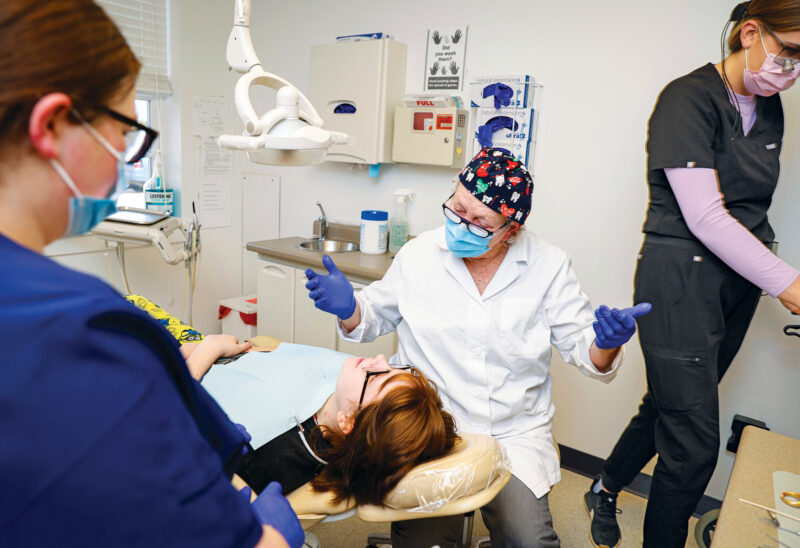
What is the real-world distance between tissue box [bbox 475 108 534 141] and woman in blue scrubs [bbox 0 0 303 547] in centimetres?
210

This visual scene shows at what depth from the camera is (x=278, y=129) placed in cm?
121

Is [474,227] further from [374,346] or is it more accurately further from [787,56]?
[374,346]

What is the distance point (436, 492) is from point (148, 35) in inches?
113

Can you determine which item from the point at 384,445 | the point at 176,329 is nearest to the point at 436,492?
the point at 384,445

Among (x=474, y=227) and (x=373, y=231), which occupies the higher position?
(x=474, y=227)

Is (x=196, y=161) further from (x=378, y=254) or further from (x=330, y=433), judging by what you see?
(x=330, y=433)

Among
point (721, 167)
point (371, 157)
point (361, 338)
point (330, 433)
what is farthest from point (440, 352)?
point (371, 157)

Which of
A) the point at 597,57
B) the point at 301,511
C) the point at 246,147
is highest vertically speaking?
the point at 597,57

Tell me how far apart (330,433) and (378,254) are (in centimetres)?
150

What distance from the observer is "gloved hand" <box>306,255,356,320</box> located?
1.53 m

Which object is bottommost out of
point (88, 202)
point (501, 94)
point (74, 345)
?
point (74, 345)

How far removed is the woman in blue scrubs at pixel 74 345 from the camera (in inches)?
17.9

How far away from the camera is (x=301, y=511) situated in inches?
48.9

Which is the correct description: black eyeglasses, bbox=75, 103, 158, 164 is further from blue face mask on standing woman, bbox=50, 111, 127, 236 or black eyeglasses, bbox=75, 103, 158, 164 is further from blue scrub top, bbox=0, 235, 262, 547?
blue scrub top, bbox=0, 235, 262, 547
